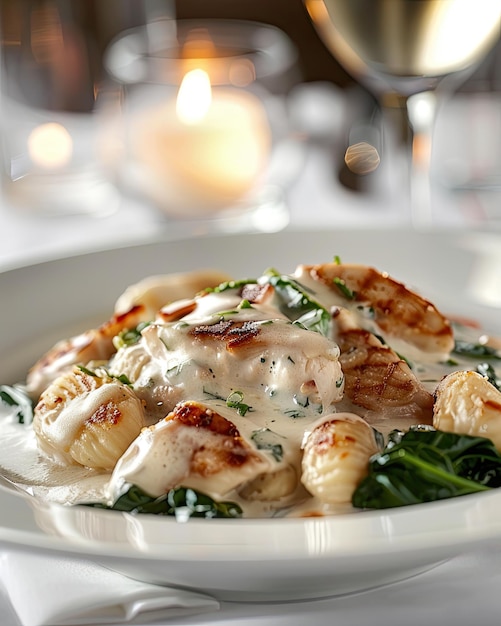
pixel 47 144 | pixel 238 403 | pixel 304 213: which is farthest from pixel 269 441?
pixel 47 144

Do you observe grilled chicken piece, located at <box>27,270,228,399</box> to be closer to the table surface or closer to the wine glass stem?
the table surface

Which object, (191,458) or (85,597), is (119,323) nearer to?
(191,458)

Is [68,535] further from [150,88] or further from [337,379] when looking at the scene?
[150,88]

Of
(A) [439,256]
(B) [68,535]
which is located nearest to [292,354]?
(B) [68,535]

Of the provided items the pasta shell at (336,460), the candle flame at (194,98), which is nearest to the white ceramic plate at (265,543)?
the pasta shell at (336,460)

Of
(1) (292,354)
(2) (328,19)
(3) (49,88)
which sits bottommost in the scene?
(1) (292,354)

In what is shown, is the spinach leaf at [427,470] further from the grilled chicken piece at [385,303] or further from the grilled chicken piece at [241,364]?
the grilled chicken piece at [385,303]

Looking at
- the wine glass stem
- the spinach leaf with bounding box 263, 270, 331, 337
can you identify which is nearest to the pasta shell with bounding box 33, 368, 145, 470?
the spinach leaf with bounding box 263, 270, 331, 337
